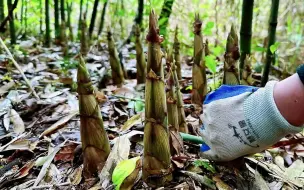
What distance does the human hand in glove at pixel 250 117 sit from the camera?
3.80ft

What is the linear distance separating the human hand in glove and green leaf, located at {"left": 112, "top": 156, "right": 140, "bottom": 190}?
29 cm

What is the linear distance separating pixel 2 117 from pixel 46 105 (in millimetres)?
289

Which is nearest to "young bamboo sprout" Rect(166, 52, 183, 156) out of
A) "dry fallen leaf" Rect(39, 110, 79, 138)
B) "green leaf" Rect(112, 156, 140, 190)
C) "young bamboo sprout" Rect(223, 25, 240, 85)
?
"green leaf" Rect(112, 156, 140, 190)

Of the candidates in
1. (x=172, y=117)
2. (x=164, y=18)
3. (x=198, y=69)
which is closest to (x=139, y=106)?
(x=198, y=69)

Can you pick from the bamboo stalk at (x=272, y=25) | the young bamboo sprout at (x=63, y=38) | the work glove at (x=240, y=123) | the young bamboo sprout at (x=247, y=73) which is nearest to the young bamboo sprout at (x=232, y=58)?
the young bamboo sprout at (x=247, y=73)

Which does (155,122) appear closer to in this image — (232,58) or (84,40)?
(232,58)

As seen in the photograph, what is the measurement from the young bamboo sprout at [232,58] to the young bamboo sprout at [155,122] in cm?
62

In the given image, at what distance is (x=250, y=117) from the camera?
4.05 feet

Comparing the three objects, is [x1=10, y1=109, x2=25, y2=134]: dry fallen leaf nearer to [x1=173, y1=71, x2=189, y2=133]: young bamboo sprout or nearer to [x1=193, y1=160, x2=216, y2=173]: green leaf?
[x1=173, y1=71, x2=189, y2=133]: young bamboo sprout

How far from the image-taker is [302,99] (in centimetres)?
113

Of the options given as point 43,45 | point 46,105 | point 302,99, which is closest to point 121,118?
point 46,105

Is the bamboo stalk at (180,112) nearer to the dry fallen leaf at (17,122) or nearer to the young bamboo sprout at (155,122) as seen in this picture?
the young bamboo sprout at (155,122)

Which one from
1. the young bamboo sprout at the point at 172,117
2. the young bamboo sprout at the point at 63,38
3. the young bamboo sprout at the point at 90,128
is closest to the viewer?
the young bamboo sprout at the point at 90,128

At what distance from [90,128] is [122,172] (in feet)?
0.75
